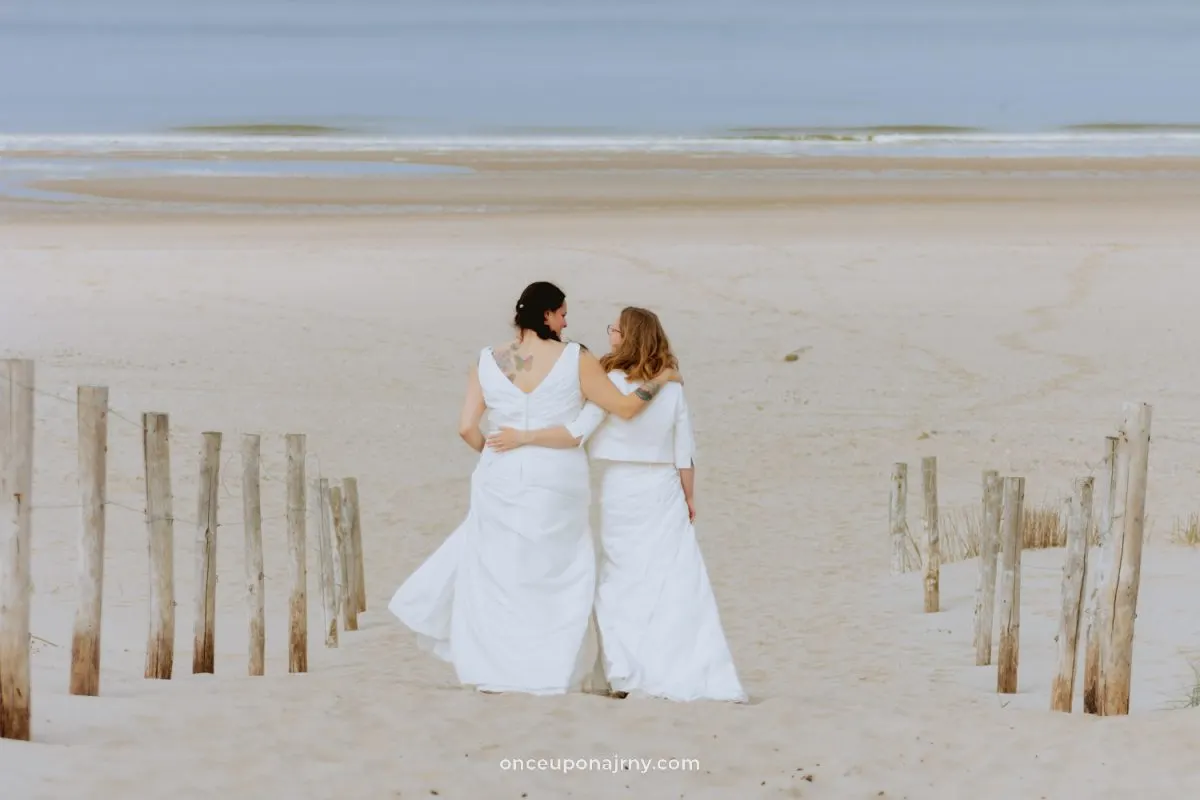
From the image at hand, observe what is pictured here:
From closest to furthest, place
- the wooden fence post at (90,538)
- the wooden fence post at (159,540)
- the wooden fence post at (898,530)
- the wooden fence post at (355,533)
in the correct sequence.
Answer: the wooden fence post at (90,538) < the wooden fence post at (159,540) < the wooden fence post at (355,533) < the wooden fence post at (898,530)

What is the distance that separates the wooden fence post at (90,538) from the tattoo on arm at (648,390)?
2253mm

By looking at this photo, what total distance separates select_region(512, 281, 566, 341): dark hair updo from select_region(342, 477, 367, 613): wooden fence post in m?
3.98

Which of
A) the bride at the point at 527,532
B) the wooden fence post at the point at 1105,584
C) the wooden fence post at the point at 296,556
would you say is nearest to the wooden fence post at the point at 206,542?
the wooden fence post at the point at 296,556

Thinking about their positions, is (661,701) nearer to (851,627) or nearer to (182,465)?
(851,627)

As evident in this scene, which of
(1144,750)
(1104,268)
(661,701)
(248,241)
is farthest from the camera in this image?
(248,241)

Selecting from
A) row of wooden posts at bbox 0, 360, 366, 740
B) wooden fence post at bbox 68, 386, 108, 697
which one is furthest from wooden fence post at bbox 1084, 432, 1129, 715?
wooden fence post at bbox 68, 386, 108, 697

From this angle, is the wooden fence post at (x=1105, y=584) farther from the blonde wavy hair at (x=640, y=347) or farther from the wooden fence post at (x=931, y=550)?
the wooden fence post at (x=931, y=550)

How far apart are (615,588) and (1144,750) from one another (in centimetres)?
236

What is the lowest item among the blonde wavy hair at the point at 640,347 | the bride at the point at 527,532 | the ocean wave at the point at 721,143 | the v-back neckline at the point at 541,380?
the bride at the point at 527,532

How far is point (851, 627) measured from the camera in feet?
39.1

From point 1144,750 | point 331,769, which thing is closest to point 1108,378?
point 1144,750

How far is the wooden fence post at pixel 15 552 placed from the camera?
697 centimetres

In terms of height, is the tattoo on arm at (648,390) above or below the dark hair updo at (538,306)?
below

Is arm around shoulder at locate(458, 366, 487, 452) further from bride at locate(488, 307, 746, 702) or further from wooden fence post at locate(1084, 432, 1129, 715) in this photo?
wooden fence post at locate(1084, 432, 1129, 715)
